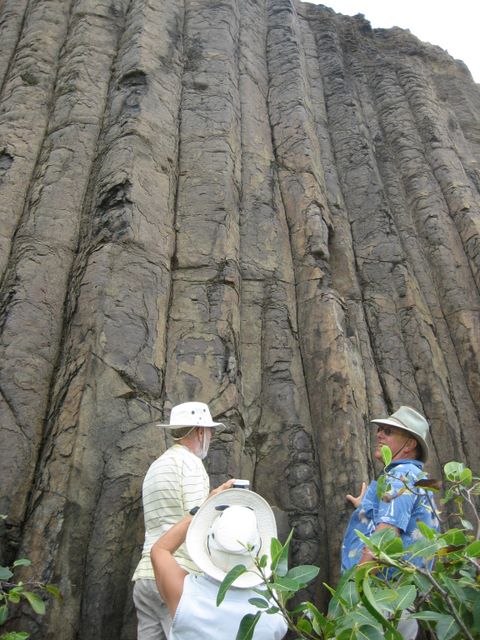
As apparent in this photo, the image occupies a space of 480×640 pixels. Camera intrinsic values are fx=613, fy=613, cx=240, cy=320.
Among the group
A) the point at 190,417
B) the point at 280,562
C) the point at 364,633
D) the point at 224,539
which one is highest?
the point at 190,417

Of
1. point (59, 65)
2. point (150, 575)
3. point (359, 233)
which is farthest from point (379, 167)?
point (150, 575)

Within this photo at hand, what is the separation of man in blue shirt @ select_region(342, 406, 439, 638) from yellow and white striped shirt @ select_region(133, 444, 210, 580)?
1129 mm

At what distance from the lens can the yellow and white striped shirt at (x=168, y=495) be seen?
160 inches

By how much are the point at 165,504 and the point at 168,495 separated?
0.06 meters

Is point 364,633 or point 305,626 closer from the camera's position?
point 364,633

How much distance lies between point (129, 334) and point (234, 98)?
5.36m

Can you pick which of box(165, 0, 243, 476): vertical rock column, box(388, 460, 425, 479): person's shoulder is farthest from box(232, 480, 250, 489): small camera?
box(165, 0, 243, 476): vertical rock column

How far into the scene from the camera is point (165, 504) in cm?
409

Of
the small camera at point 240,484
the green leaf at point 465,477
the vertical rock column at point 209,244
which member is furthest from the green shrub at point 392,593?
the vertical rock column at point 209,244

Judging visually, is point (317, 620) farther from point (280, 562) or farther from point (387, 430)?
point (387, 430)

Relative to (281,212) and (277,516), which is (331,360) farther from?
(281,212)

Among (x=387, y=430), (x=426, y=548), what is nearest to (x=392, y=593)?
(x=426, y=548)

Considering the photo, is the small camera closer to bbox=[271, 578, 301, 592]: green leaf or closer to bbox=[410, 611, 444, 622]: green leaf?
bbox=[271, 578, 301, 592]: green leaf

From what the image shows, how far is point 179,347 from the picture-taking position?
6.73m
